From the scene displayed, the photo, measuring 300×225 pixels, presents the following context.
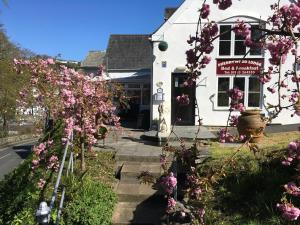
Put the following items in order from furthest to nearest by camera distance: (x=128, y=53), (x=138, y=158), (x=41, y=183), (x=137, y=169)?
(x=128, y=53), (x=138, y=158), (x=137, y=169), (x=41, y=183)

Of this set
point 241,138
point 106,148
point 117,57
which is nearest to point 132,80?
point 117,57

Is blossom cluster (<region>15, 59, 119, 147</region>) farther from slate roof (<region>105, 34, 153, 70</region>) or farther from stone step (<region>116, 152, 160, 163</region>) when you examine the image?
slate roof (<region>105, 34, 153, 70</region>)

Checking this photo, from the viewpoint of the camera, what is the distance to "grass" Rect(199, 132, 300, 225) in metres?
6.19

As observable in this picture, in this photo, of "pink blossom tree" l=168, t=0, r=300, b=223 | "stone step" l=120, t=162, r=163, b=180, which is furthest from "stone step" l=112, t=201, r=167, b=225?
"pink blossom tree" l=168, t=0, r=300, b=223

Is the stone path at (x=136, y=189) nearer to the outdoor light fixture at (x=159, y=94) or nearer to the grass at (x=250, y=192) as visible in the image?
the grass at (x=250, y=192)

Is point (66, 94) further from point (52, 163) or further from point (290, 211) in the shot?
point (290, 211)

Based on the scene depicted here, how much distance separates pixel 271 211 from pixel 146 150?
5734 millimetres

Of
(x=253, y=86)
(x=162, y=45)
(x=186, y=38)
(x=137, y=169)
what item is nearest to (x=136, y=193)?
(x=137, y=169)

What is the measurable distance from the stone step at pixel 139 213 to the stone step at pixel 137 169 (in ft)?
3.60

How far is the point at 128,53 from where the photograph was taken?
3644cm

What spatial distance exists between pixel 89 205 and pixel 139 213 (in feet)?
3.47

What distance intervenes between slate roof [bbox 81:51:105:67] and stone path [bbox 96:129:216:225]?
35971 mm

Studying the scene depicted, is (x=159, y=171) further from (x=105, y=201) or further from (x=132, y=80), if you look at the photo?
(x=132, y=80)

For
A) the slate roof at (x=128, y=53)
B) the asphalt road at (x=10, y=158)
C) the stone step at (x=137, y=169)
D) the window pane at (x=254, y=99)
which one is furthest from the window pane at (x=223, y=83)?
the slate roof at (x=128, y=53)
